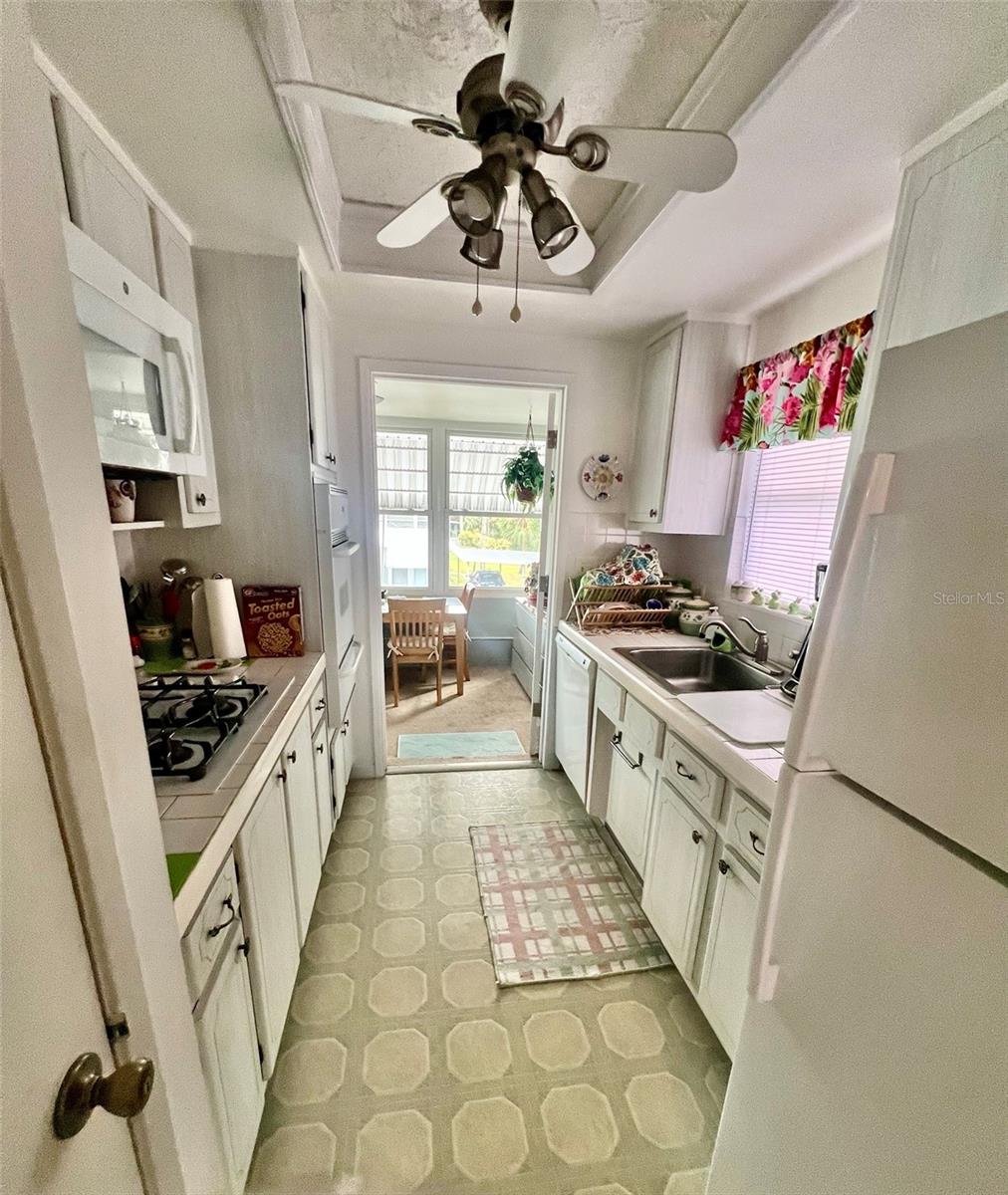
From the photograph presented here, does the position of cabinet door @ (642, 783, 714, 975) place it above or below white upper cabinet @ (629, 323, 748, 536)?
below

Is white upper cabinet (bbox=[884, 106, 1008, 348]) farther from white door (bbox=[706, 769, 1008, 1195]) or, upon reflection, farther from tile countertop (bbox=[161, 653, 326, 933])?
tile countertop (bbox=[161, 653, 326, 933])

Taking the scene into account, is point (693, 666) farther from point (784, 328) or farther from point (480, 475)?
point (480, 475)

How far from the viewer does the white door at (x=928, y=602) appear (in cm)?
52

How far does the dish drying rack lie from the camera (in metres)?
2.28

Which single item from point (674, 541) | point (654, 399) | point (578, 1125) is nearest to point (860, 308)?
point (654, 399)

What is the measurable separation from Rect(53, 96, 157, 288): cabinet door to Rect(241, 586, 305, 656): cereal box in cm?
100

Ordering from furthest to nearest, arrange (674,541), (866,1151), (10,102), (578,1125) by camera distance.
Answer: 1. (674,541)
2. (578,1125)
3. (866,1151)
4. (10,102)

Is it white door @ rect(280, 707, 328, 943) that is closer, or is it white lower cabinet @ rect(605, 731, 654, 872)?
white door @ rect(280, 707, 328, 943)

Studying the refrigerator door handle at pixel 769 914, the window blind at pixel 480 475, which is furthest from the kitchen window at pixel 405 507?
the refrigerator door handle at pixel 769 914

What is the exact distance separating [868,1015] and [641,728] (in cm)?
103

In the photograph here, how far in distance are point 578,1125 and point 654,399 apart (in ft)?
8.53

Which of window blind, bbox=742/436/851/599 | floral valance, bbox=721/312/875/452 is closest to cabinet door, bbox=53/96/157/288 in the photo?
floral valance, bbox=721/312/875/452

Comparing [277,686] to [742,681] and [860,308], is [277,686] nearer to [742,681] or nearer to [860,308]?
[742,681]

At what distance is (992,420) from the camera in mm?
521
